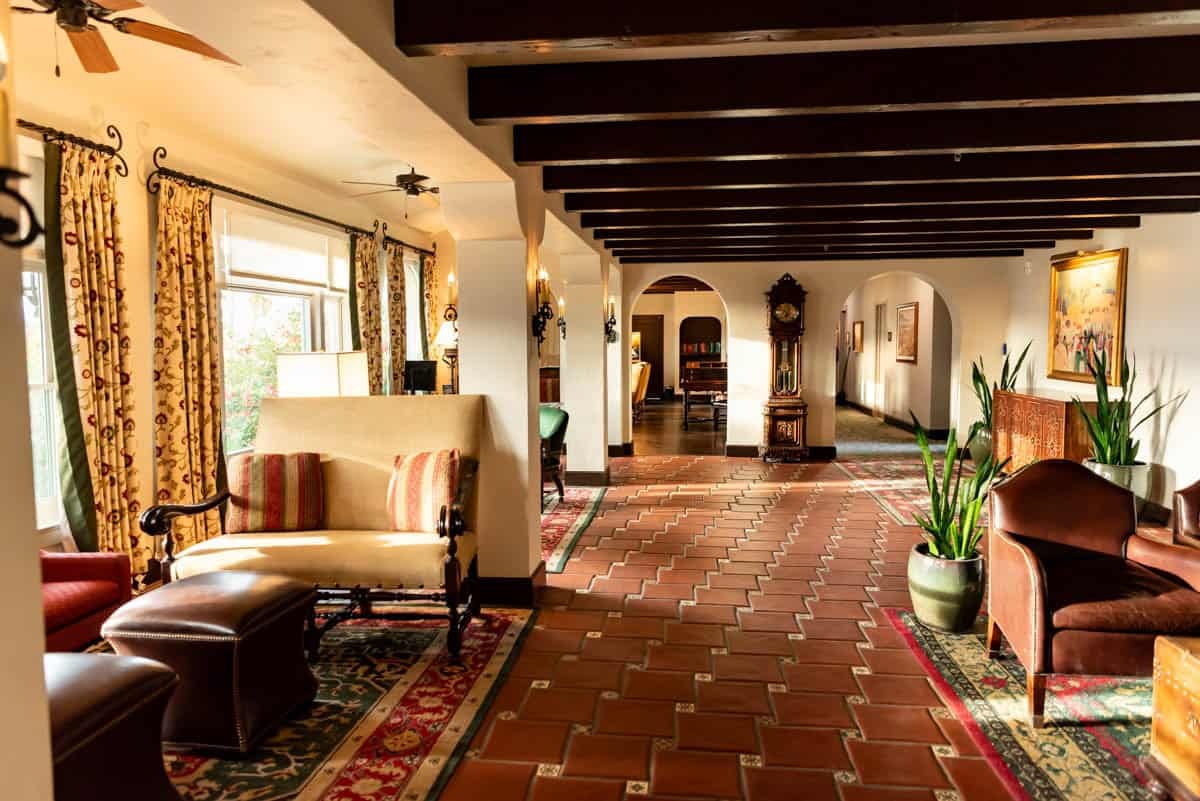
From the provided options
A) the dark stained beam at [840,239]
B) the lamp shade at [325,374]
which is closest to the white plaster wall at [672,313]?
the dark stained beam at [840,239]

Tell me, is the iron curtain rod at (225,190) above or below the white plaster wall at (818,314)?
above

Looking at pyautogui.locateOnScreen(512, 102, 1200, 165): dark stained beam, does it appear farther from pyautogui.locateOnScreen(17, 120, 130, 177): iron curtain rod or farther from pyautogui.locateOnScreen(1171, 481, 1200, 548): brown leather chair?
pyautogui.locateOnScreen(17, 120, 130, 177): iron curtain rod

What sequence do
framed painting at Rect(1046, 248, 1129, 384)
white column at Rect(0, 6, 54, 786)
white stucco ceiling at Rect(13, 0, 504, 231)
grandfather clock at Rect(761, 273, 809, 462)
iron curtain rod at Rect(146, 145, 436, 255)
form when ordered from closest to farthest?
white column at Rect(0, 6, 54, 786) < white stucco ceiling at Rect(13, 0, 504, 231) < iron curtain rod at Rect(146, 145, 436, 255) < framed painting at Rect(1046, 248, 1129, 384) < grandfather clock at Rect(761, 273, 809, 462)

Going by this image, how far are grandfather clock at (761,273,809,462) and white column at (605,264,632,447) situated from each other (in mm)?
1665

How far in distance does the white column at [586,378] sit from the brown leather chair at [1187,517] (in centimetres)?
467

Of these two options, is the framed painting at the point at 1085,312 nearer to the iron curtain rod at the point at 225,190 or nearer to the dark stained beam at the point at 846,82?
the dark stained beam at the point at 846,82

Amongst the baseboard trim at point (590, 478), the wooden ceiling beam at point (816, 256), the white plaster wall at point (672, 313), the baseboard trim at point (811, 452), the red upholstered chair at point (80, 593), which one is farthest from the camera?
the white plaster wall at point (672, 313)

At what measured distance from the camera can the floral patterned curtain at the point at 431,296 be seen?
328 inches

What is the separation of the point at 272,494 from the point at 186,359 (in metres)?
1.51

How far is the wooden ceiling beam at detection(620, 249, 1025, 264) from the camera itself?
8.08 meters

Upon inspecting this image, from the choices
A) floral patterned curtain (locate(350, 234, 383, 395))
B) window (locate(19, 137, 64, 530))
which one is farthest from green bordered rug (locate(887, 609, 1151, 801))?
floral patterned curtain (locate(350, 234, 383, 395))

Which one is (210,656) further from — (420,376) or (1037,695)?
(420,376)

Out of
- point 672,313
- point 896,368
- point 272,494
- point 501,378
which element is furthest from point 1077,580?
point 672,313

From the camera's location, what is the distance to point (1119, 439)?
564 cm
